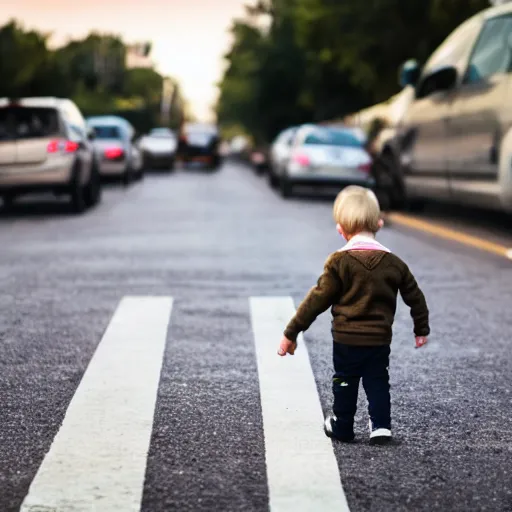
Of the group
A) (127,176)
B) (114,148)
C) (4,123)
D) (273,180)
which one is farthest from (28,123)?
(127,176)

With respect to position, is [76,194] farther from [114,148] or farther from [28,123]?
[114,148]

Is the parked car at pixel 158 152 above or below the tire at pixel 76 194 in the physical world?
below

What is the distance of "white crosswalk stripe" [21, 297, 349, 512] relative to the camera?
3432mm

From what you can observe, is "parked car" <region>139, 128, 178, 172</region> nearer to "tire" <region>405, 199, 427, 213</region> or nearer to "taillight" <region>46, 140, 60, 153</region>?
"taillight" <region>46, 140, 60, 153</region>

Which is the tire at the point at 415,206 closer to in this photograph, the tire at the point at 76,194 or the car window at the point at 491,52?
the car window at the point at 491,52

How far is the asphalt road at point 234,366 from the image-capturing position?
3617 mm

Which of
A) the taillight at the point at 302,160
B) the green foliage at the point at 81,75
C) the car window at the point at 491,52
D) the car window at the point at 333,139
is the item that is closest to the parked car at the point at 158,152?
the green foliage at the point at 81,75

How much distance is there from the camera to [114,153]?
989 inches

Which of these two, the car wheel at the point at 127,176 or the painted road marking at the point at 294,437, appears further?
the car wheel at the point at 127,176

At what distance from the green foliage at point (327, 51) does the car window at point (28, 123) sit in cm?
1716

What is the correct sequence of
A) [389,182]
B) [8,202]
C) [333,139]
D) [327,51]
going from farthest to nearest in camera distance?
[327,51] → [333,139] → [8,202] → [389,182]

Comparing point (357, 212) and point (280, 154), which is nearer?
point (357, 212)

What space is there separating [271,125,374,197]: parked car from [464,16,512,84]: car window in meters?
7.11

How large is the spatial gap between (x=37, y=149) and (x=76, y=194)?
93 centimetres
